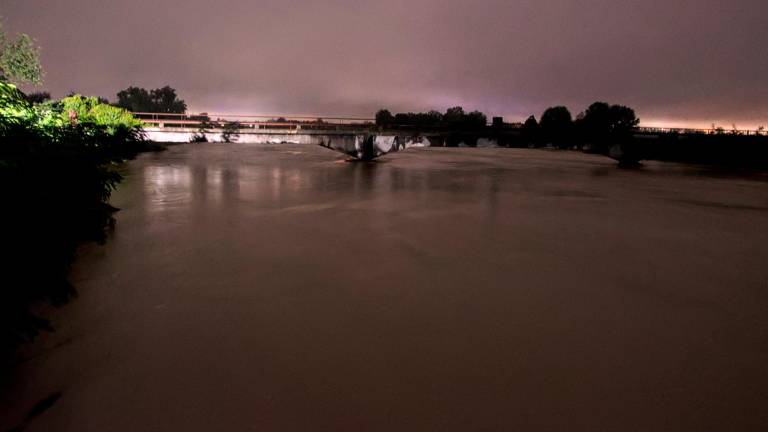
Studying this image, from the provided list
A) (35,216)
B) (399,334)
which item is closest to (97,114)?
(35,216)

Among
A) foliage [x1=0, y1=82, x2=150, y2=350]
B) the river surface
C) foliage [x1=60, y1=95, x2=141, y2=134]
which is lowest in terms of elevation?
the river surface

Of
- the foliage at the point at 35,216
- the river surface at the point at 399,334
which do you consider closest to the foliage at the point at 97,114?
the river surface at the point at 399,334

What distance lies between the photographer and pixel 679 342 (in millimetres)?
6465

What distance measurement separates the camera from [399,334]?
6.41 meters

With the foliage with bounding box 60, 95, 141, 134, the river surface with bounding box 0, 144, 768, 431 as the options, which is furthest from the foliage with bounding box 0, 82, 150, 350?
the foliage with bounding box 60, 95, 141, 134

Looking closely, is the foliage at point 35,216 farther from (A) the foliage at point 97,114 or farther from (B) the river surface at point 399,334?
(A) the foliage at point 97,114

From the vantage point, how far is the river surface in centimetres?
462

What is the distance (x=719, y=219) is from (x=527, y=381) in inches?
827

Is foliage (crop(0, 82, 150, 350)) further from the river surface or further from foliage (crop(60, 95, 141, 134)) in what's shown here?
foliage (crop(60, 95, 141, 134))

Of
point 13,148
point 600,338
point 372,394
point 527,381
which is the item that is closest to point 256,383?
point 372,394

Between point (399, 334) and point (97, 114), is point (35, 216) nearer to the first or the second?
point (399, 334)

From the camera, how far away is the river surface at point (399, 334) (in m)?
4.62

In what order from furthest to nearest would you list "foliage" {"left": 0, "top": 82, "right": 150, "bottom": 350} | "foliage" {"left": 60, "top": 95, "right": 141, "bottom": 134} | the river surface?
"foliage" {"left": 60, "top": 95, "right": 141, "bottom": 134}, the river surface, "foliage" {"left": 0, "top": 82, "right": 150, "bottom": 350}

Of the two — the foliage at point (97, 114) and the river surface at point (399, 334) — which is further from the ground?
the foliage at point (97, 114)
